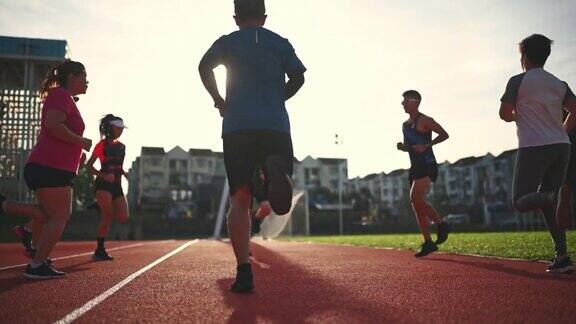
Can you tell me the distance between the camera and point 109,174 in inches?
274

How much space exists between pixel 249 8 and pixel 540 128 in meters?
2.79

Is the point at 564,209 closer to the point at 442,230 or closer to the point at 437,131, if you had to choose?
the point at 442,230

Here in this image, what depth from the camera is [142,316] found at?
2.50 metres

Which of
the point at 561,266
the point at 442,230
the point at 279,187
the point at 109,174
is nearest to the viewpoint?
the point at 279,187

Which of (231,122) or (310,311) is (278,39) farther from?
(310,311)

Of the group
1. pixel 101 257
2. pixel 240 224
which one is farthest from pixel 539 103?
pixel 101 257

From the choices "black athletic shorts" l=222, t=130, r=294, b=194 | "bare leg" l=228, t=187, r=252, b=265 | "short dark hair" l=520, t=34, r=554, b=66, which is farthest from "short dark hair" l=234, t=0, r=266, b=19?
"short dark hair" l=520, t=34, r=554, b=66

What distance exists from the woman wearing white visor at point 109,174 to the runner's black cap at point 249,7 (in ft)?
14.4

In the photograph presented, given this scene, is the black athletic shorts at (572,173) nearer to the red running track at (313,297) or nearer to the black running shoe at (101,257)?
the red running track at (313,297)

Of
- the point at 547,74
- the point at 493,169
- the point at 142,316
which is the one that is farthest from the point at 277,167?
the point at 493,169

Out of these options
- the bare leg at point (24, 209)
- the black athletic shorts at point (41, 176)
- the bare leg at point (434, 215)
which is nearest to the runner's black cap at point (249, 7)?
the black athletic shorts at point (41, 176)

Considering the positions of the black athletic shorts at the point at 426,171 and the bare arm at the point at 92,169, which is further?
the bare arm at the point at 92,169

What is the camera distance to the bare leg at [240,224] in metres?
3.18

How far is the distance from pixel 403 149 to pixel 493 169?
85.9m
